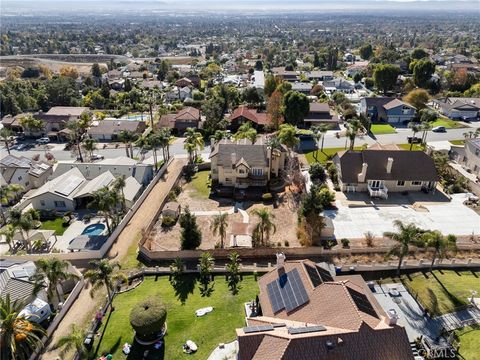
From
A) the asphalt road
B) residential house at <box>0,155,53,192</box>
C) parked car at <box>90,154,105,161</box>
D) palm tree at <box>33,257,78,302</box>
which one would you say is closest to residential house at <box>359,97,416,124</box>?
→ the asphalt road

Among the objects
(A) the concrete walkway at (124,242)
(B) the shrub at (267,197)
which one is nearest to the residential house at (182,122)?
(A) the concrete walkway at (124,242)

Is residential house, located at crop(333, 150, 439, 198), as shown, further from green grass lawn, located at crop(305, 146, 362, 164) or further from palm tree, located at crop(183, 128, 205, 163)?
palm tree, located at crop(183, 128, 205, 163)

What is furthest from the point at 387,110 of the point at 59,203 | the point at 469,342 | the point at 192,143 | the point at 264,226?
the point at 59,203

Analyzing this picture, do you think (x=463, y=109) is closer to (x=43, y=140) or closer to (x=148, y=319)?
(x=148, y=319)

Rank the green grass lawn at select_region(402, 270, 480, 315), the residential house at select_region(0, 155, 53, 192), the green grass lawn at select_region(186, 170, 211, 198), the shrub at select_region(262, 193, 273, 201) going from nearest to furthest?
1. the green grass lawn at select_region(402, 270, 480, 315)
2. the shrub at select_region(262, 193, 273, 201)
3. the green grass lawn at select_region(186, 170, 211, 198)
4. the residential house at select_region(0, 155, 53, 192)

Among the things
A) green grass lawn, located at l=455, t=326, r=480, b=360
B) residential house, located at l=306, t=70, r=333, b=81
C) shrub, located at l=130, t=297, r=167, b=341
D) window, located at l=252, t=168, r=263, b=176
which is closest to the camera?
green grass lawn, located at l=455, t=326, r=480, b=360

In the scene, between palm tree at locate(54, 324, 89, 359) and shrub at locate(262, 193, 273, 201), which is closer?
palm tree at locate(54, 324, 89, 359)
